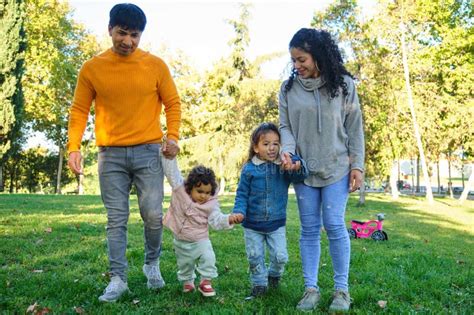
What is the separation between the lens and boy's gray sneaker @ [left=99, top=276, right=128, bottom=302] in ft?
11.3

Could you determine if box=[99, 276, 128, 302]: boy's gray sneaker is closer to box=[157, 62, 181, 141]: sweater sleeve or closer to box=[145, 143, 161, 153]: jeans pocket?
box=[145, 143, 161, 153]: jeans pocket

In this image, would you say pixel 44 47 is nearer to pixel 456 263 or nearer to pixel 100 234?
pixel 100 234

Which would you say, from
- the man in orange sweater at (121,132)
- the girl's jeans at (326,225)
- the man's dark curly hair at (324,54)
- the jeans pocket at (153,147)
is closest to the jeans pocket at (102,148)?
the man in orange sweater at (121,132)

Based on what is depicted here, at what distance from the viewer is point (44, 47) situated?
2561cm

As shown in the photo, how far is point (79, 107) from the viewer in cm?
364

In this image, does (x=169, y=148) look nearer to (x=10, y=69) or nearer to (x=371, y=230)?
(x=371, y=230)

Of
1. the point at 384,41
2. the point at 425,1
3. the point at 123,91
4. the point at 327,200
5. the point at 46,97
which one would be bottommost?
the point at 327,200

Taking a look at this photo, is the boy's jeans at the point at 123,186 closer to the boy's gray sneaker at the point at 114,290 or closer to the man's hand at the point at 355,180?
the boy's gray sneaker at the point at 114,290

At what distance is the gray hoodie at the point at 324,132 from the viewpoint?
Answer: 11.0 ft

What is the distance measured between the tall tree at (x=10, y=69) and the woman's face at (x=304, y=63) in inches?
672

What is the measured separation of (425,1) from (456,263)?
20858mm

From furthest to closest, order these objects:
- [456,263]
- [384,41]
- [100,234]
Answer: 1. [384,41]
2. [100,234]
3. [456,263]

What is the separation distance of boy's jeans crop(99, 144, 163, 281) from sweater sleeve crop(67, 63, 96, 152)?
221mm

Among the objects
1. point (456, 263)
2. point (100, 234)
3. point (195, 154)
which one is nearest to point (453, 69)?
point (195, 154)
